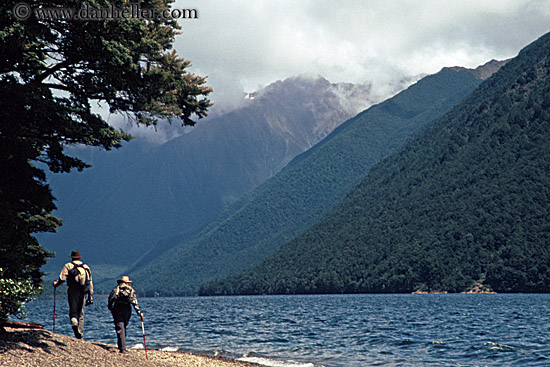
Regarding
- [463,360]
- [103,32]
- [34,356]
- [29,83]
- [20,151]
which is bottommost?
[463,360]

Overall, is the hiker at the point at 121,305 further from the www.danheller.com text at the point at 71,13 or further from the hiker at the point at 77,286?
the www.danheller.com text at the point at 71,13

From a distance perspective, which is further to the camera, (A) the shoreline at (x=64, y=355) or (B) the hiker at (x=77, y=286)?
(B) the hiker at (x=77, y=286)

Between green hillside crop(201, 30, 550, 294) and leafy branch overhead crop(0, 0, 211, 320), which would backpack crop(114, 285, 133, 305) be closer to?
leafy branch overhead crop(0, 0, 211, 320)

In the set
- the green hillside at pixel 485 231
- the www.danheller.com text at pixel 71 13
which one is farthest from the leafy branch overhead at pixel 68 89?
the green hillside at pixel 485 231

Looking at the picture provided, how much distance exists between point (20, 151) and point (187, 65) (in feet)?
22.3

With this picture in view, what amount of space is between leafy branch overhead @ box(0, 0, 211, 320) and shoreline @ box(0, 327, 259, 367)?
85.5 inches

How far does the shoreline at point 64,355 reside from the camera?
1673cm

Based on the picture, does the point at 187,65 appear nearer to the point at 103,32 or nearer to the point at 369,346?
the point at 103,32

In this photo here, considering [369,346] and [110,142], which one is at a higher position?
[110,142]

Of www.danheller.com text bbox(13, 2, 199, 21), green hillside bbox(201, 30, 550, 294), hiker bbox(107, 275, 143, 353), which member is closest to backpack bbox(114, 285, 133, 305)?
hiker bbox(107, 275, 143, 353)

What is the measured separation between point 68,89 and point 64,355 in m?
8.49

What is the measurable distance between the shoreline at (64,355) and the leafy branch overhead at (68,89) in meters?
2.17

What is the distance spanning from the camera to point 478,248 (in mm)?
166125

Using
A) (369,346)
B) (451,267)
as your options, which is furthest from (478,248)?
(369,346)
